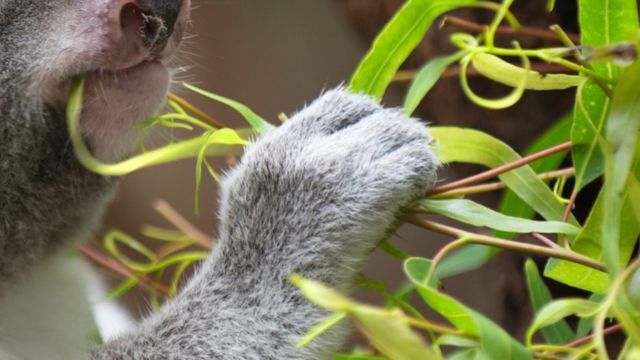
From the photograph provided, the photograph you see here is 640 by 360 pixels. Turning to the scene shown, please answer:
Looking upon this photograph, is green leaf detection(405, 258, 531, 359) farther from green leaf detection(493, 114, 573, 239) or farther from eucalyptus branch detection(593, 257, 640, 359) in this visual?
green leaf detection(493, 114, 573, 239)

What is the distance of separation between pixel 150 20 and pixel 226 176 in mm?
245

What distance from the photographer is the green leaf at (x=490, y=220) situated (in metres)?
0.97

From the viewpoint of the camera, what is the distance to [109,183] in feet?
4.86

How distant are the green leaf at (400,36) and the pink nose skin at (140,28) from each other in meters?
0.26

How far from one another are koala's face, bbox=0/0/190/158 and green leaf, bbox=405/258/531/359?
1.66 feet

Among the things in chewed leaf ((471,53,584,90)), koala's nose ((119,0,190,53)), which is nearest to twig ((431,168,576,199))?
chewed leaf ((471,53,584,90))

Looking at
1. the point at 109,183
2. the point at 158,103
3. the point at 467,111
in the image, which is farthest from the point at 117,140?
the point at 467,111

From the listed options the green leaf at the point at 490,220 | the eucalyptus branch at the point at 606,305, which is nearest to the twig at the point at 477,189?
the green leaf at the point at 490,220

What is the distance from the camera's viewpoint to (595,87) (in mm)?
1016

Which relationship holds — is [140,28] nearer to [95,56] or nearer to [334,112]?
[95,56]

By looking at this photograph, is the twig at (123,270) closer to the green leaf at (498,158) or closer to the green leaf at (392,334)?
the green leaf at (498,158)

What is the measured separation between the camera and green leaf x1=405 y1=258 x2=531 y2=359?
87 cm

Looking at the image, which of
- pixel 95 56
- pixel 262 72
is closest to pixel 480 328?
pixel 95 56

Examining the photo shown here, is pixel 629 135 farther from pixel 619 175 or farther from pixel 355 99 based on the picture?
pixel 355 99
